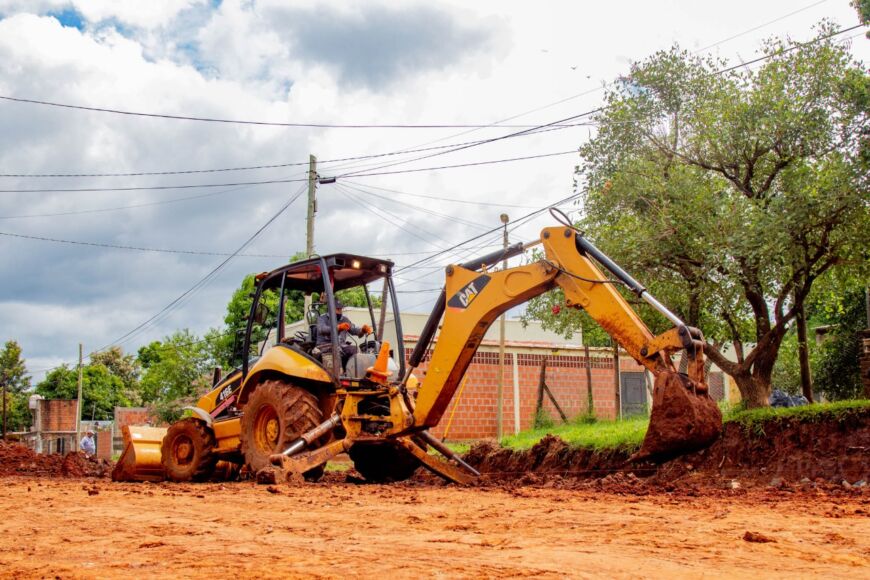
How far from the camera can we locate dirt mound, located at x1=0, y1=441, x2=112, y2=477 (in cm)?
1579

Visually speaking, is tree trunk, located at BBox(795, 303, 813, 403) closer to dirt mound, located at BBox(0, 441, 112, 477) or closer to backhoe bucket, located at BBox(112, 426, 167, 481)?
backhoe bucket, located at BBox(112, 426, 167, 481)

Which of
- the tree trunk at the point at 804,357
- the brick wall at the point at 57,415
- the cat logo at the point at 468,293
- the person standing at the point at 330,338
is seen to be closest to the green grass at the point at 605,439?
the tree trunk at the point at 804,357

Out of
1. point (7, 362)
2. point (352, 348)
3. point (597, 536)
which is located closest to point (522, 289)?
point (352, 348)

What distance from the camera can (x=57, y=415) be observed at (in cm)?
4731

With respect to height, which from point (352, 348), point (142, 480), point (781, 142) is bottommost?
point (142, 480)

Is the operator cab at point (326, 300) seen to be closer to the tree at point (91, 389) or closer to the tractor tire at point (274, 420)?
the tractor tire at point (274, 420)

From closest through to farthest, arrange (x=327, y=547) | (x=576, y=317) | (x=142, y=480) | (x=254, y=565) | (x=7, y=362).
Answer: (x=254, y=565) < (x=327, y=547) < (x=142, y=480) < (x=576, y=317) < (x=7, y=362)

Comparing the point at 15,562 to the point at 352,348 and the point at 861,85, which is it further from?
the point at 861,85

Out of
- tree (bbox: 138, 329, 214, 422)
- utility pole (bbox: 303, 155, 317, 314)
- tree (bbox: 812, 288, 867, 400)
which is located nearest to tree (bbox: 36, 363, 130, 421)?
tree (bbox: 138, 329, 214, 422)

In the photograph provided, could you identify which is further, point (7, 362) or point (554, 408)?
point (7, 362)

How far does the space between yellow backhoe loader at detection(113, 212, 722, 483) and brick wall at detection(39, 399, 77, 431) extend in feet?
123

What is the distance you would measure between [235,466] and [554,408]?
45.9ft

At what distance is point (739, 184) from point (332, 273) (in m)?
6.75

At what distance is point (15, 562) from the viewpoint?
5.00 metres
